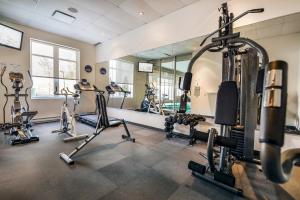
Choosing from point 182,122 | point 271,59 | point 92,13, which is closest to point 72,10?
point 92,13

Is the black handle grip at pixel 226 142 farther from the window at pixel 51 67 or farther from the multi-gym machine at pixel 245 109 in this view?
the window at pixel 51 67

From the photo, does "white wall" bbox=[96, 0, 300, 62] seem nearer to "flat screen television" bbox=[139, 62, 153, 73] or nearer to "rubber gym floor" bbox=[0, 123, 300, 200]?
"flat screen television" bbox=[139, 62, 153, 73]

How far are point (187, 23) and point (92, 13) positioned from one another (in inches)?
112

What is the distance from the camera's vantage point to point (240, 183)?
2215 mm

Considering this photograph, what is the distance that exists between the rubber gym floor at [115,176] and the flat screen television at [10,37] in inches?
127

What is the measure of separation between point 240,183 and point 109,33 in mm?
6288

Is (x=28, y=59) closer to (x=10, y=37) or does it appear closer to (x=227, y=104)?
(x=10, y=37)

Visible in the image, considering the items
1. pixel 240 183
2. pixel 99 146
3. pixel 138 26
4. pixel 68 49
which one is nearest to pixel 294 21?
pixel 240 183

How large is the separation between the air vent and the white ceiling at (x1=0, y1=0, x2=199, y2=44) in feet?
0.39

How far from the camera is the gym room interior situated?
196cm

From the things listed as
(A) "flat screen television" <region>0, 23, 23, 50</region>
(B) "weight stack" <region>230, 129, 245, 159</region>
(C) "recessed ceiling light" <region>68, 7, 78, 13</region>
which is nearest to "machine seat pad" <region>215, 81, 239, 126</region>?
(B) "weight stack" <region>230, 129, 245, 159</region>

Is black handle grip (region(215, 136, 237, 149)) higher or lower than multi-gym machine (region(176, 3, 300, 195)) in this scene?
lower

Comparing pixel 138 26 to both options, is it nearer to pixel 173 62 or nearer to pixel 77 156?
pixel 173 62

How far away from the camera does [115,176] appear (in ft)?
7.66
